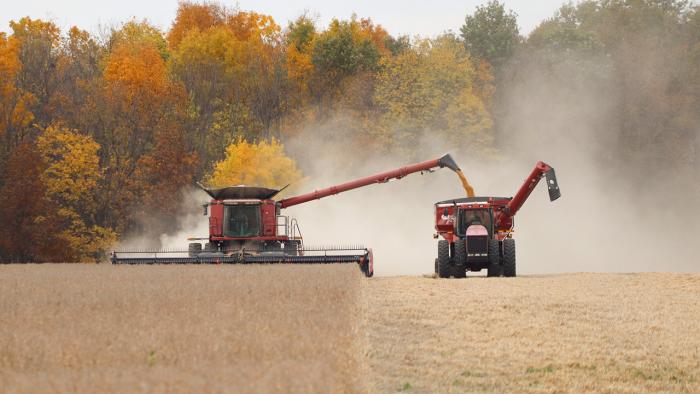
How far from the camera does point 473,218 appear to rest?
119 ft

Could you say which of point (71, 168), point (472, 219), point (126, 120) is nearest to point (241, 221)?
point (472, 219)

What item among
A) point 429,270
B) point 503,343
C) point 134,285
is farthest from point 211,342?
point 429,270

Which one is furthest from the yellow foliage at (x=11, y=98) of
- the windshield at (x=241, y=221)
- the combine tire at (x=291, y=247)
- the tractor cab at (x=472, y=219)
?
the tractor cab at (x=472, y=219)

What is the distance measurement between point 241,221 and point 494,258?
834cm

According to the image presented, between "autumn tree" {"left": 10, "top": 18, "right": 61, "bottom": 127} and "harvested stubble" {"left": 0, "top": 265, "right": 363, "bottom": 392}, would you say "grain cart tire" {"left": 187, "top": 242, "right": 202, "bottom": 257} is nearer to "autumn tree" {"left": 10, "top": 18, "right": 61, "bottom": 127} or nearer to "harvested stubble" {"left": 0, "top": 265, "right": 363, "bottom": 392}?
"harvested stubble" {"left": 0, "top": 265, "right": 363, "bottom": 392}

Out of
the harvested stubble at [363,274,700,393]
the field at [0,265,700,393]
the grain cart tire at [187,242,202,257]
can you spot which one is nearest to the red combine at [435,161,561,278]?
the harvested stubble at [363,274,700,393]

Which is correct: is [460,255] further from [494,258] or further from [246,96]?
[246,96]

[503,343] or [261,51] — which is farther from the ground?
[261,51]

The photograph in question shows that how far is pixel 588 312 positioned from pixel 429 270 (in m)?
29.7

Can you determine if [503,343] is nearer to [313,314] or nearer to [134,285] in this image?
[313,314]

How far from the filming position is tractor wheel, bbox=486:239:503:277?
35625 mm

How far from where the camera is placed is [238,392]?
358 inches

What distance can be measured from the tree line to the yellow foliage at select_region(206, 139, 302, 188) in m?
0.11

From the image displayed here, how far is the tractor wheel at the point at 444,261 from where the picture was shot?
35969 millimetres
